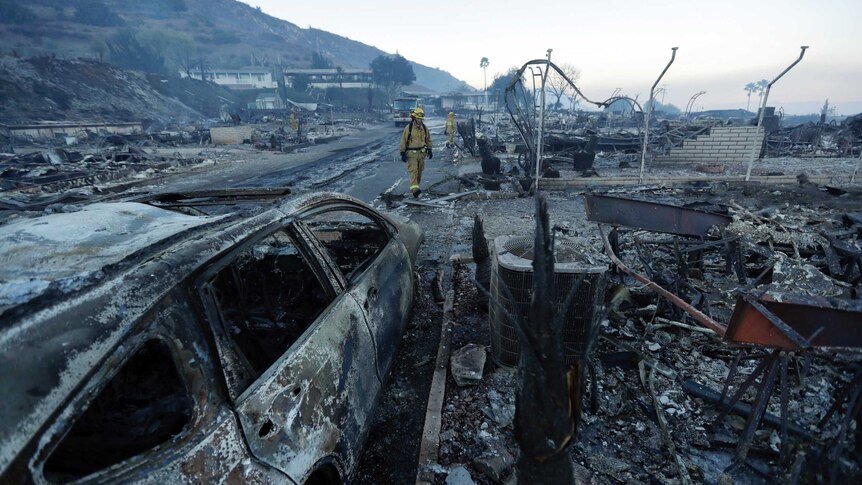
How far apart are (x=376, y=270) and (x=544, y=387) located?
68.6 inches

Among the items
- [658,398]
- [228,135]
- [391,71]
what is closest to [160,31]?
[391,71]

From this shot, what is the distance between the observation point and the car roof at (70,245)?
127 centimetres

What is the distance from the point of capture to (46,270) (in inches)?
58.2

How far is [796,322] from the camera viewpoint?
1.95 metres

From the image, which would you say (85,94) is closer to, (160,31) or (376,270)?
(160,31)

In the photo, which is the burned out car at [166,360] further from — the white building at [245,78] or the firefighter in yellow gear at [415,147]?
the white building at [245,78]

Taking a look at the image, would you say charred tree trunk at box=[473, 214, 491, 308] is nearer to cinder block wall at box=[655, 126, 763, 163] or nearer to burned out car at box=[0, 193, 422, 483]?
burned out car at box=[0, 193, 422, 483]

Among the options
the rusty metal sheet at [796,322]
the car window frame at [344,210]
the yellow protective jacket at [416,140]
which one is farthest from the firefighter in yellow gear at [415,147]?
the rusty metal sheet at [796,322]

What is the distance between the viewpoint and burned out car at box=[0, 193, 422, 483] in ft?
3.59

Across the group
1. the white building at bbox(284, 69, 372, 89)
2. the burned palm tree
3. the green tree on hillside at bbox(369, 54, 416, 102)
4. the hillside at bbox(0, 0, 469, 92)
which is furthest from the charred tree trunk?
the white building at bbox(284, 69, 372, 89)

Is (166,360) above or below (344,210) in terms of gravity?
below

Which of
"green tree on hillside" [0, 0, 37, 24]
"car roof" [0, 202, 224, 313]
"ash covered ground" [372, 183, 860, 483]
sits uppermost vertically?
"green tree on hillside" [0, 0, 37, 24]

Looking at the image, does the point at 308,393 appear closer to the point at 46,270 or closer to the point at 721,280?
the point at 46,270

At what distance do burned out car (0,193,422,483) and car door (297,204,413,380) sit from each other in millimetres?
42
